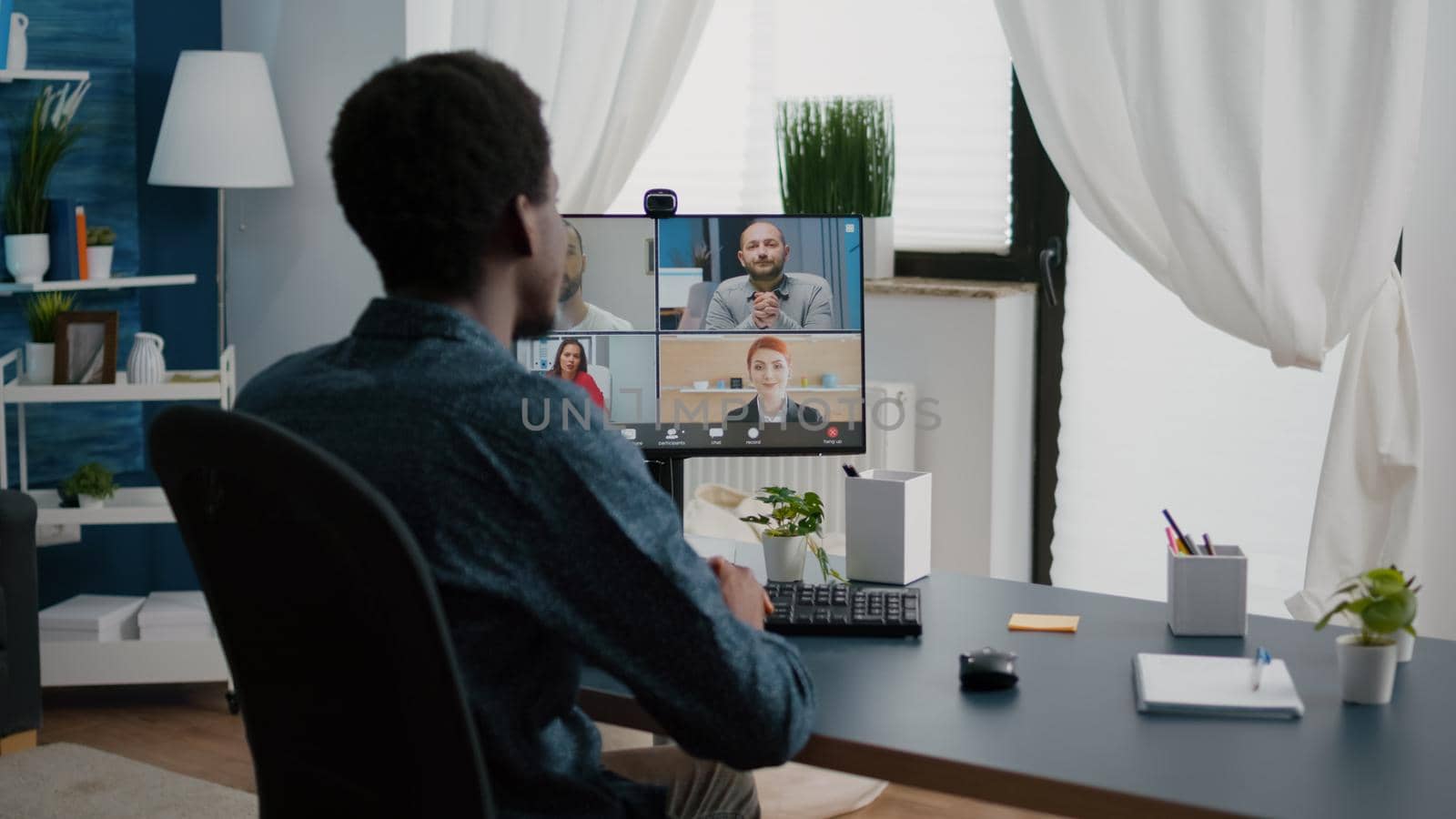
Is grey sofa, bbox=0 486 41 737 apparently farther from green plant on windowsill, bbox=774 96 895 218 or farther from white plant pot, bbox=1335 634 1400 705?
white plant pot, bbox=1335 634 1400 705

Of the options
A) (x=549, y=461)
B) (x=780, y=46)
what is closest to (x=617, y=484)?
(x=549, y=461)

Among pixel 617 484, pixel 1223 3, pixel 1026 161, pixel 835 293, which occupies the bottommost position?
pixel 617 484

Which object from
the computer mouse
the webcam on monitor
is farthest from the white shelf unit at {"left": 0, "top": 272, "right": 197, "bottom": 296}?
the computer mouse

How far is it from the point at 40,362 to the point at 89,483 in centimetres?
30

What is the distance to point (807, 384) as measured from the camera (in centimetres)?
217

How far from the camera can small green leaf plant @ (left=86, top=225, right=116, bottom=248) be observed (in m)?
3.73

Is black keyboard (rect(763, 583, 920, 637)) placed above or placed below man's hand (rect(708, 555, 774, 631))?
below

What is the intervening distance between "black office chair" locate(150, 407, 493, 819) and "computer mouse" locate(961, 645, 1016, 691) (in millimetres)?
648

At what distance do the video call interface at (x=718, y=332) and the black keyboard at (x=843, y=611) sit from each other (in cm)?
33

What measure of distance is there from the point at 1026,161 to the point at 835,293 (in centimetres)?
156

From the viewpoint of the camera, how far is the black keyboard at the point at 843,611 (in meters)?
1.80

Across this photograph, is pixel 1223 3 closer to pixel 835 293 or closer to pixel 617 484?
pixel 835 293

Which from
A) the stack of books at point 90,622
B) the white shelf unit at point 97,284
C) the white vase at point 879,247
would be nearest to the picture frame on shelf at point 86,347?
the white shelf unit at point 97,284

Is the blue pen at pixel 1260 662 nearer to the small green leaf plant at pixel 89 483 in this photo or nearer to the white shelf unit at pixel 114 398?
the white shelf unit at pixel 114 398
